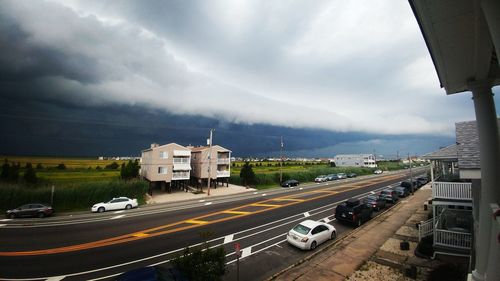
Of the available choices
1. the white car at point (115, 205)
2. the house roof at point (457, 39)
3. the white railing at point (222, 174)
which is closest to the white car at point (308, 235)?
the house roof at point (457, 39)

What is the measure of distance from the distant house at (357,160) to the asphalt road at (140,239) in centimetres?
11540

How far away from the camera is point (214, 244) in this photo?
16.7m

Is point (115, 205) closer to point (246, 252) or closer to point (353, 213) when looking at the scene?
point (246, 252)

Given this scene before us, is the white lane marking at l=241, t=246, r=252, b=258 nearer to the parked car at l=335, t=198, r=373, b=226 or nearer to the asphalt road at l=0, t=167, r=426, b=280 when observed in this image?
the asphalt road at l=0, t=167, r=426, b=280

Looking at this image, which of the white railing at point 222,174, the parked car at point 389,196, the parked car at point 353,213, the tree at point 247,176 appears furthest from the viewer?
the tree at point 247,176

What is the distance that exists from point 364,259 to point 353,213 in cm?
809

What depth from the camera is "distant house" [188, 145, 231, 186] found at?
169ft

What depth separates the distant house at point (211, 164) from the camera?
51438mm

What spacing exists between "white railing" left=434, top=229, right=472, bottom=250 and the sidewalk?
1417 millimetres

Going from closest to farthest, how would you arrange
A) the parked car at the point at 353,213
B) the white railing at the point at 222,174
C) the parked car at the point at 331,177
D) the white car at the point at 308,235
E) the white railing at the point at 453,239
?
the white railing at the point at 453,239, the white car at the point at 308,235, the parked car at the point at 353,213, the white railing at the point at 222,174, the parked car at the point at 331,177

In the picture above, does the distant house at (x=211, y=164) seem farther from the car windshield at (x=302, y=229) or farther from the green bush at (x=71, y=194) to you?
the car windshield at (x=302, y=229)

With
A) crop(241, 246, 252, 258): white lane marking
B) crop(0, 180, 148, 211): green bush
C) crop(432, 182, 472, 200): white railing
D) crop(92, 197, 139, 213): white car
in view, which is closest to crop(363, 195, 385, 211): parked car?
crop(432, 182, 472, 200): white railing

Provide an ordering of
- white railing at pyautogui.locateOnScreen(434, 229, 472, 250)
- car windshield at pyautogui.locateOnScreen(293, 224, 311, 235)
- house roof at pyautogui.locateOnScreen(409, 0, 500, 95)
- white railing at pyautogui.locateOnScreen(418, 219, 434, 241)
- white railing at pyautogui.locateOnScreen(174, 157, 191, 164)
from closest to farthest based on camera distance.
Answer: house roof at pyautogui.locateOnScreen(409, 0, 500, 95) < white railing at pyautogui.locateOnScreen(434, 229, 472, 250) < white railing at pyautogui.locateOnScreen(418, 219, 434, 241) < car windshield at pyautogui.locateOnScreen(293, 224, 311, 235) < white railing at pyautogui.locateOnScreen(174, 157, 191, 164)

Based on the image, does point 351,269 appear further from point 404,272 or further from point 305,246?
point 305,246
